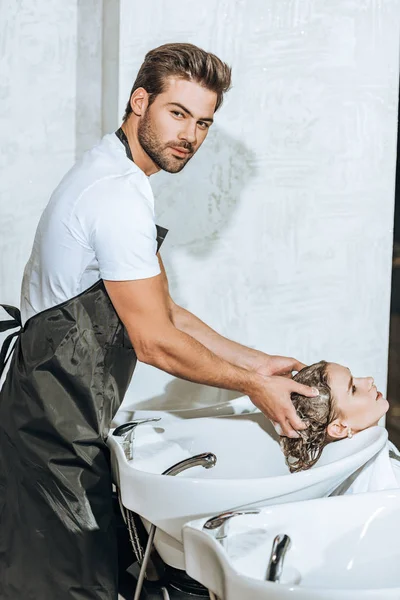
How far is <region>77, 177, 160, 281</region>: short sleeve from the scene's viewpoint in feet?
4.97

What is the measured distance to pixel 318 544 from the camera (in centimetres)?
123

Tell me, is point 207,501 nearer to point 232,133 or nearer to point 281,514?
point 281,514

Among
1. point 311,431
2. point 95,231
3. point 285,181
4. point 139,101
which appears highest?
point 139,101

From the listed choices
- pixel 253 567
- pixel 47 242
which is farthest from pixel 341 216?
pixel 253 567

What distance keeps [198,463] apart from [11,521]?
0.40m

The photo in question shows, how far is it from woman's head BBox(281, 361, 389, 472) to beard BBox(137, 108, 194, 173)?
0.55 metres

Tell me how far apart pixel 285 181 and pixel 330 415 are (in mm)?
738

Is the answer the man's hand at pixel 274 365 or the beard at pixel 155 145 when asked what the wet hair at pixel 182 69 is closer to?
the beard at pixel 155 145

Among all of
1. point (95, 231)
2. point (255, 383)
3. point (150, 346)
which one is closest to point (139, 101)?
point (95, 231)

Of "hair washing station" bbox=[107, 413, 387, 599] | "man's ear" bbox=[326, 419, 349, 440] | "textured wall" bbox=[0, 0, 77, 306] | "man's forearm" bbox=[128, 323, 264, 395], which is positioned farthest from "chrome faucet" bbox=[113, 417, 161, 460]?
"textured wall" bbox=[0, 0, 77, 306]

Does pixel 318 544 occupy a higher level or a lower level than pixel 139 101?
lower

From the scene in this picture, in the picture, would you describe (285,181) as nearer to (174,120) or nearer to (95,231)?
(174,120)

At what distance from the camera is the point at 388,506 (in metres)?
1.26

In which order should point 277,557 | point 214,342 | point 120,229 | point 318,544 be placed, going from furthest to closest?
point 214,342 < point 120,229 < point 318,544 < point 277,557
